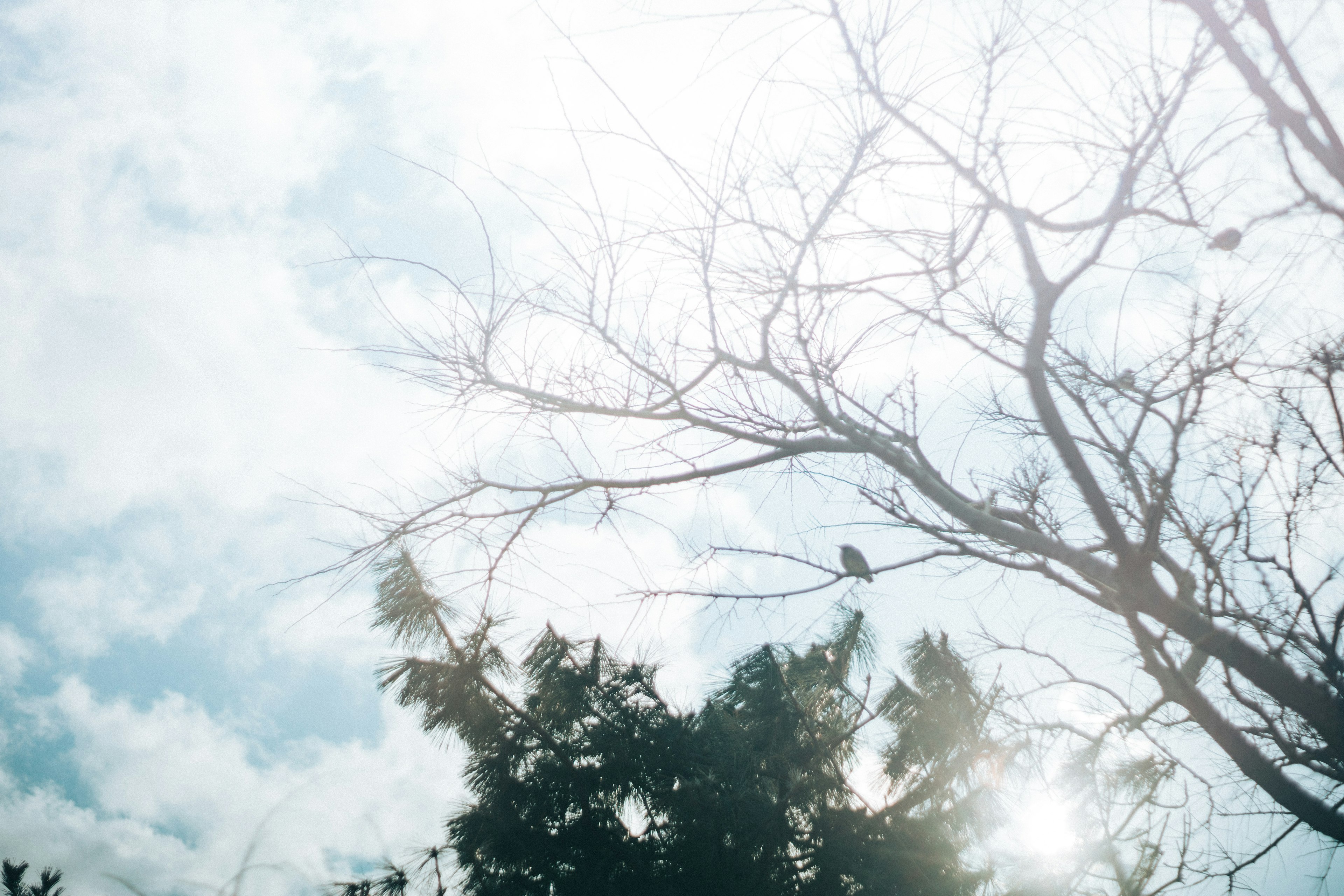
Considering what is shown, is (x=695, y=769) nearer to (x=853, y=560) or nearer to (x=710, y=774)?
(x=710, y=774)

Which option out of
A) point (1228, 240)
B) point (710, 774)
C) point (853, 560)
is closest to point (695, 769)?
point (710, 774)

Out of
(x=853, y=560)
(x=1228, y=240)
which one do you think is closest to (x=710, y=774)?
(x=853, y=560)

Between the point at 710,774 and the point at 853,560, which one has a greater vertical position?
the point at 853,560

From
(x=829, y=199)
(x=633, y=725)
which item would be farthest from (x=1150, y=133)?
(x=633, y=725)

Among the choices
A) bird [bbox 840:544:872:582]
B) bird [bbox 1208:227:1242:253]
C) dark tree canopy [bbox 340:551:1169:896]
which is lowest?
dark tree canopy [bbox 340:551:1169:896]

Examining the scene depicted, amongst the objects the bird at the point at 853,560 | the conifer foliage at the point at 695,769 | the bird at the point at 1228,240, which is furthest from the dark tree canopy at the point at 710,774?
the bird at the point at 1228,240

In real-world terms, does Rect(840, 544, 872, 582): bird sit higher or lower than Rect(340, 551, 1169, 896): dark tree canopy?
higher

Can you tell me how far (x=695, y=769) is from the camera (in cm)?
307

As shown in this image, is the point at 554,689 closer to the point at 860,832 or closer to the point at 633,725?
the point at 633,725

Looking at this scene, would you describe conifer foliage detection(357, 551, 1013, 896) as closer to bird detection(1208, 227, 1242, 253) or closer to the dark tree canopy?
the dark tree canopy

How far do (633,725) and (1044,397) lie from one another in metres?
2.50

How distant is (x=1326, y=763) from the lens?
1901 millimetres

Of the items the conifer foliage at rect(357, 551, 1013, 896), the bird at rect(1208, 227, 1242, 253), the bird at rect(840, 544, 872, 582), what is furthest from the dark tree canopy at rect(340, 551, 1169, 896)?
the bird at rect(1208, 227, 1242, 253)

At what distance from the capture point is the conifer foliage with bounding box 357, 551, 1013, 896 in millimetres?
2803
